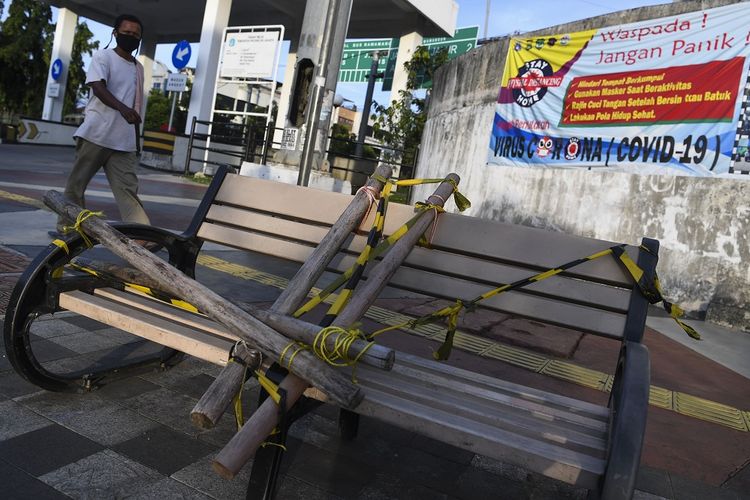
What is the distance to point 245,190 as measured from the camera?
294 cm

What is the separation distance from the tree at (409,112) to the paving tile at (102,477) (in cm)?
1700

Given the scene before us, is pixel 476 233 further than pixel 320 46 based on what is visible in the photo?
No

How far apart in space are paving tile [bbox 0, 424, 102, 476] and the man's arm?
9.04ft

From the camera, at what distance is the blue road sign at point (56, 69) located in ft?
82.4

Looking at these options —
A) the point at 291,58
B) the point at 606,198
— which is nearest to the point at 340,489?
the point at 606,198

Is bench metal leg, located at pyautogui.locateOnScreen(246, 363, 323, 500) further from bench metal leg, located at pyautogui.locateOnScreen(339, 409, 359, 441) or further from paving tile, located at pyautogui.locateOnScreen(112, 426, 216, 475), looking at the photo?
bench metal leg, located at pyautogui.locateOnScreen(339, 409, 359, 441)

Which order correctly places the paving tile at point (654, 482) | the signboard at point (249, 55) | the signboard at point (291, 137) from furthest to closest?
the signboard at point (249, 55), the signboard at point (291, 137), the paving tile at point (654, 482)

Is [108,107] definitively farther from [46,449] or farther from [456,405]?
[456,405]

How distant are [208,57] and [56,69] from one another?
38.6ft

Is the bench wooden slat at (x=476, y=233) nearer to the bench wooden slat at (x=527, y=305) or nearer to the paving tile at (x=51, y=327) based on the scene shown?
the bench wooden slat at (x=527, y=305)

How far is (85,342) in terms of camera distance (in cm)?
306

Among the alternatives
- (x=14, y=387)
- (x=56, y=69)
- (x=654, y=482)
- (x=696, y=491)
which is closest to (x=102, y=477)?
(x=14, y=387)

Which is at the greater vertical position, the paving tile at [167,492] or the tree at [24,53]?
the tree at [24,53]

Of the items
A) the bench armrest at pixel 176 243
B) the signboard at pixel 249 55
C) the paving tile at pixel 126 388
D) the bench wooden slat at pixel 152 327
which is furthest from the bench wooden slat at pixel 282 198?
the signboard at pixel 249 55
